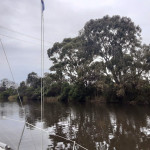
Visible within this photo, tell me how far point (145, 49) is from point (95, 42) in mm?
7149

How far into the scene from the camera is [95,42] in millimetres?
29391

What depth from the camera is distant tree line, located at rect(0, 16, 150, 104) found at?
26453mm

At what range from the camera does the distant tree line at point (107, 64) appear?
26.5 metres

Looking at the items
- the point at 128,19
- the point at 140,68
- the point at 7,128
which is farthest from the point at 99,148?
the point at 128,19

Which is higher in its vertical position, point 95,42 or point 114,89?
point 95,42

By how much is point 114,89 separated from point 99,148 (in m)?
20.7

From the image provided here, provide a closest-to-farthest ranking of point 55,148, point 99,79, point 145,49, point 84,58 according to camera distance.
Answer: point 55,148 → point 145,49 → point 99,79 → point 84,58

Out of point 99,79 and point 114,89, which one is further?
point 99,79

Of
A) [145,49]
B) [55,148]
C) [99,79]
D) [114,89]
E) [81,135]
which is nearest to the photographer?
[55,148]

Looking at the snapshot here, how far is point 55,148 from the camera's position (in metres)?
7.39

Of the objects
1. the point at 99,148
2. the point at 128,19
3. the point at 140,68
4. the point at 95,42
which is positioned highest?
the point at 128,19

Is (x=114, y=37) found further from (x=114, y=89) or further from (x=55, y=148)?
(x=55, y=148)

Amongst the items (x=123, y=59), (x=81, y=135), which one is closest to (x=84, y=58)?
(x=123, y=59)

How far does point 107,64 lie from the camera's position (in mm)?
29297
